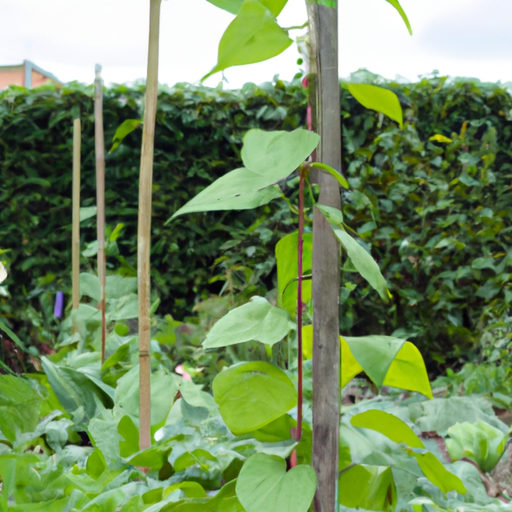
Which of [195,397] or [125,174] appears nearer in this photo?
[195,397]

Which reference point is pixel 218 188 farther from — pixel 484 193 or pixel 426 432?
pixel 484 193

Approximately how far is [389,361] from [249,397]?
0.59 feet

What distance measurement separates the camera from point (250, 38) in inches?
21.8

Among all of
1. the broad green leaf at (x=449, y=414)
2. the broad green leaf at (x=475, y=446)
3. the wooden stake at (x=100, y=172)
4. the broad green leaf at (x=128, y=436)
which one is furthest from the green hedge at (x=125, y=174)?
the broad green leaf at (x=128, y=436)

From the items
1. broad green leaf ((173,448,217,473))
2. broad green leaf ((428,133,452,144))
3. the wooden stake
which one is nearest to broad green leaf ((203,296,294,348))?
broad green leaf ((173,448,217,473))

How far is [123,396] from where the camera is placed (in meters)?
1.04

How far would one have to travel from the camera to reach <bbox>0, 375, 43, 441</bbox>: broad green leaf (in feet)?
2.43

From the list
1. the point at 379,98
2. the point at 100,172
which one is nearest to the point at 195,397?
the point at 379,98

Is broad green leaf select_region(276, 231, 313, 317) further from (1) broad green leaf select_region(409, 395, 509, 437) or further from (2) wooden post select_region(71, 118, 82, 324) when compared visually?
(2) wooden post select_region(71, 118, 82, 324)

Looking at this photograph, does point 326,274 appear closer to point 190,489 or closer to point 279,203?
point 190,489

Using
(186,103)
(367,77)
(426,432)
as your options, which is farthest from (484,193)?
(426,432)

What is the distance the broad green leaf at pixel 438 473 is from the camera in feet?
2.70

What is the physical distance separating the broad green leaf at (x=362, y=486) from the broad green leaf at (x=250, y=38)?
1.86 feet

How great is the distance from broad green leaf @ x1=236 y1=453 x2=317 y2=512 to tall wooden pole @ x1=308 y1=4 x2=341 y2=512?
0.05m
